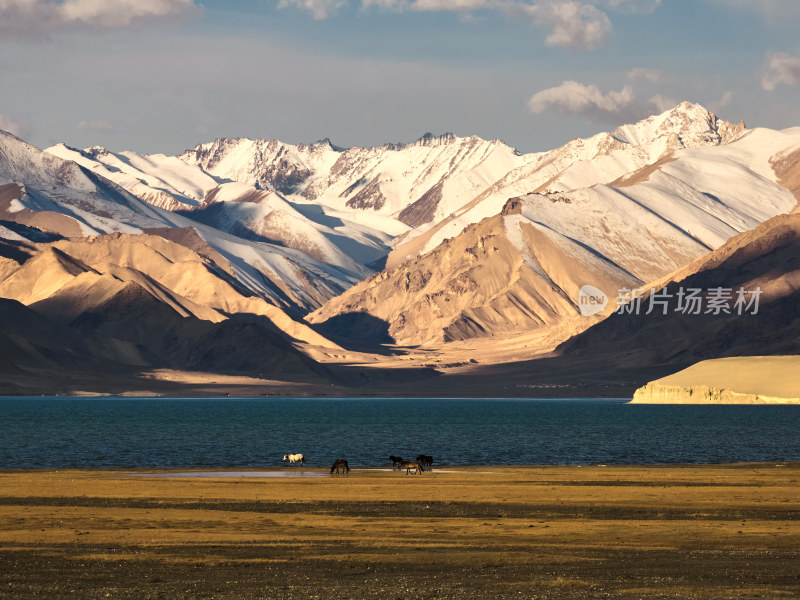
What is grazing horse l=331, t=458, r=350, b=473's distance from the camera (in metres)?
70.1

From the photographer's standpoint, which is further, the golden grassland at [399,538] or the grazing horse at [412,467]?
the grazing horse at [412,467]

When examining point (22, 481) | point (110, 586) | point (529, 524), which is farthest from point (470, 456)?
point (110, 586)

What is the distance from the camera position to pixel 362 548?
36906 millimetres

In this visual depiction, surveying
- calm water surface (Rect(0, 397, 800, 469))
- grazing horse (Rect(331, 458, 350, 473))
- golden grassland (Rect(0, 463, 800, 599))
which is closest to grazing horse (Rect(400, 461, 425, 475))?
grazing horse (Rect(331, 458, 350, 473))

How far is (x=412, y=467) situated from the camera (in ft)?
233

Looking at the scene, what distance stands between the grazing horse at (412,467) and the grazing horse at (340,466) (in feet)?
10.3

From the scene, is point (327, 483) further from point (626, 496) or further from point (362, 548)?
point (362, 548)

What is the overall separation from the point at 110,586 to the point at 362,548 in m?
9.14

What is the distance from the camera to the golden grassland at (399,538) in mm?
29797

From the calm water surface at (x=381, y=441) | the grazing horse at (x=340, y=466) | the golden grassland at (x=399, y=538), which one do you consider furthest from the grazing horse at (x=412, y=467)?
the calm water surface at (x=381, y=441)

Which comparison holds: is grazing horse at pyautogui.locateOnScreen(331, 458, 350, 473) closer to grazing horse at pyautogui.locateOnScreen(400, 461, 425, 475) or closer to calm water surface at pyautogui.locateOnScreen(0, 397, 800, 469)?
grazing horse at pyautogui.locateOnScreen(400, 461, 425, 475)

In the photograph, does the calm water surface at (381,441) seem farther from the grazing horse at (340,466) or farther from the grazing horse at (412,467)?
the grazing horse at (412,467)

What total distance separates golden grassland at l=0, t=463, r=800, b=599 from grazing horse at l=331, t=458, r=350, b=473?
5632mm

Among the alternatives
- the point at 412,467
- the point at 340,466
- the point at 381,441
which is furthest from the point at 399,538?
the point at 381,441
